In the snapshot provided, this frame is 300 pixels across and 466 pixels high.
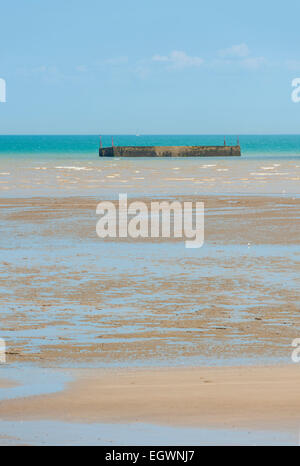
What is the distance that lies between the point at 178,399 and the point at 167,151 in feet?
356

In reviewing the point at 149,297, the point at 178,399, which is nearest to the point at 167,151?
the point at 149,297

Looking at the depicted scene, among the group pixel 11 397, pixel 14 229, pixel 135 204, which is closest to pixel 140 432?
pixel 11 397

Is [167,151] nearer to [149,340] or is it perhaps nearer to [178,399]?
[149,340]

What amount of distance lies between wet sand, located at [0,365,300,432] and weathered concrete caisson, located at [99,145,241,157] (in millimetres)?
105395

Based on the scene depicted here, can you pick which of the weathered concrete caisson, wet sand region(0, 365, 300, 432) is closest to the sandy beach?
wet sand region(0, 365, 300, 432)

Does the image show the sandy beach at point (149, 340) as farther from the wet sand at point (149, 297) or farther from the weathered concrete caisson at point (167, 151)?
the weathered concrete caisson at point (167, 151)

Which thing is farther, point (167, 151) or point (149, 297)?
point (167, 151)

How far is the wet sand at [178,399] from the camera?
26.1 feet

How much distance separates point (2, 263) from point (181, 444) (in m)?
10.4

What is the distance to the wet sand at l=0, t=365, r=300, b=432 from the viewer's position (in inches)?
313

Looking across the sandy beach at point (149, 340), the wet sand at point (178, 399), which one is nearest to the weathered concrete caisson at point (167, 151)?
the sandy beach at point (149, 340)

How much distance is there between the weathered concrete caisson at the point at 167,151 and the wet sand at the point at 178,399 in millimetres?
105395

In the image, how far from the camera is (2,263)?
17.2m

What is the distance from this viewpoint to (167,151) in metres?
116
